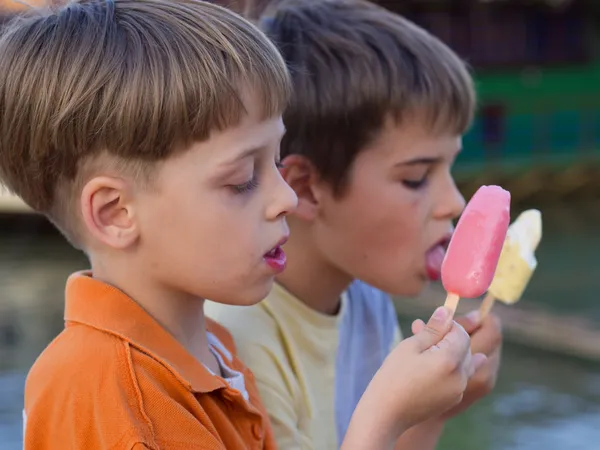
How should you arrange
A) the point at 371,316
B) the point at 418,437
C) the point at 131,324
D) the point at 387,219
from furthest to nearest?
the point at 371,316
the point at 387,219
the point at 418,437
the point at 131,324

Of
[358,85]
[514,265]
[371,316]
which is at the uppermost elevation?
[358,85]

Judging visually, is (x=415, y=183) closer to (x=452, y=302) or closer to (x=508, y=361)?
(x=452, y=302)

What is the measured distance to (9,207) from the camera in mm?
9758

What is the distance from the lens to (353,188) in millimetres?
2133

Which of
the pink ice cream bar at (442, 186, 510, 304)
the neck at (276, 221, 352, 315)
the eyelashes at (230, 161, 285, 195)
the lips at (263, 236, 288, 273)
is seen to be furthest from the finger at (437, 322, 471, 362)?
the neck at (276, 221, 352, 315)

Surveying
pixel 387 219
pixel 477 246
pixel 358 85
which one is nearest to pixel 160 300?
pixel 477 246

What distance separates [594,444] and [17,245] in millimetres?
6910

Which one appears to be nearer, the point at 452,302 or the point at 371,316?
the point at 452,302

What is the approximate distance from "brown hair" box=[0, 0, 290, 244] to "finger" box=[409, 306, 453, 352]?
1.41 ft

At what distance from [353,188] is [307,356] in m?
0.38

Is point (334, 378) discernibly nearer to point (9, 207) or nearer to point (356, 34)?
point (356, 34)

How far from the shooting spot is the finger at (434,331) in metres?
1.57

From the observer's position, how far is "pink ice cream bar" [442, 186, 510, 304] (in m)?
1.73

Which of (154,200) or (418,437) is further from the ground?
(154,200)
